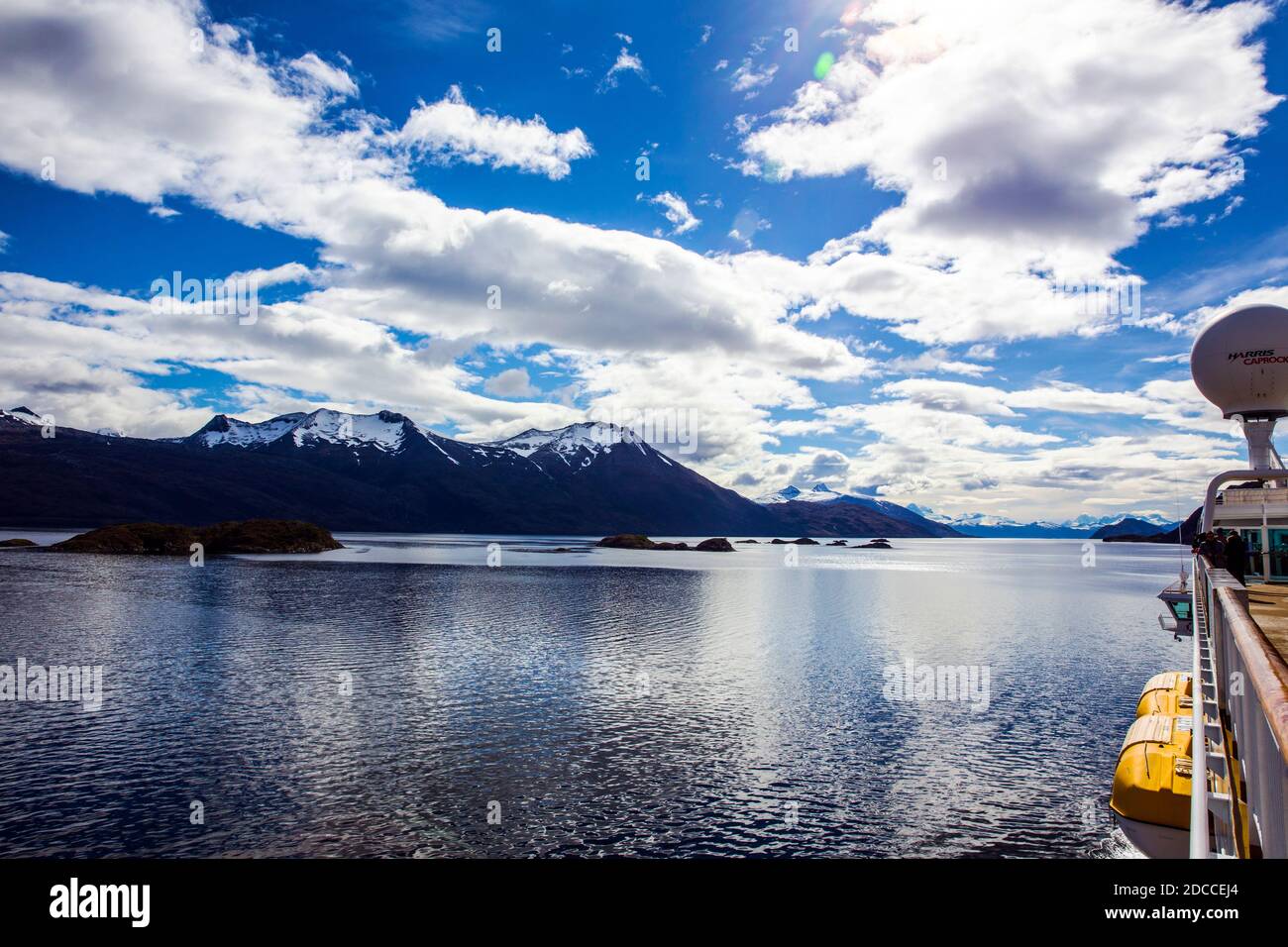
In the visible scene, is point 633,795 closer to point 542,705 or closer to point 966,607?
point 542,705

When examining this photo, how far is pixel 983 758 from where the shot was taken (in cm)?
2650

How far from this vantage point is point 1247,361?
4166 centimetres

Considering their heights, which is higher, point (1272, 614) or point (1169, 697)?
point (1272, 614)

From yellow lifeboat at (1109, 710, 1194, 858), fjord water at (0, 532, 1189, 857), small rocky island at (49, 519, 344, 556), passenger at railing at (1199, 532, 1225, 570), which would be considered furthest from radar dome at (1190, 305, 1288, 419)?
small rocky island at (49, 519, 344, 556)

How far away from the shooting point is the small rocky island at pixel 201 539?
498ft

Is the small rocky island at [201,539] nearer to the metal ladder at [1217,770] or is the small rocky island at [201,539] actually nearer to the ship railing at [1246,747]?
the metal ladder at [1217,770]

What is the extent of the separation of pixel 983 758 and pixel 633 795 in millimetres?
13865

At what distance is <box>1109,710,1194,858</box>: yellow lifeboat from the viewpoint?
1836 cm

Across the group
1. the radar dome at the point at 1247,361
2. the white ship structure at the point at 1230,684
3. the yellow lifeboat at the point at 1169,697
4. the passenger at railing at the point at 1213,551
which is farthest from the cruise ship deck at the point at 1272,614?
the radar dome at the point at 1247,361

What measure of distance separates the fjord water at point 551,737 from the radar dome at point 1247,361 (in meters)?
17.1

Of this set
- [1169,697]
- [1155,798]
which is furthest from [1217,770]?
[1169,697]

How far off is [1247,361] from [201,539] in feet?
604

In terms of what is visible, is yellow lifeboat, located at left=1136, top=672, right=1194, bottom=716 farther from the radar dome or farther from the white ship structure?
the radar dome

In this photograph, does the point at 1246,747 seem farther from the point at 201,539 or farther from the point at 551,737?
the point at 201,539
